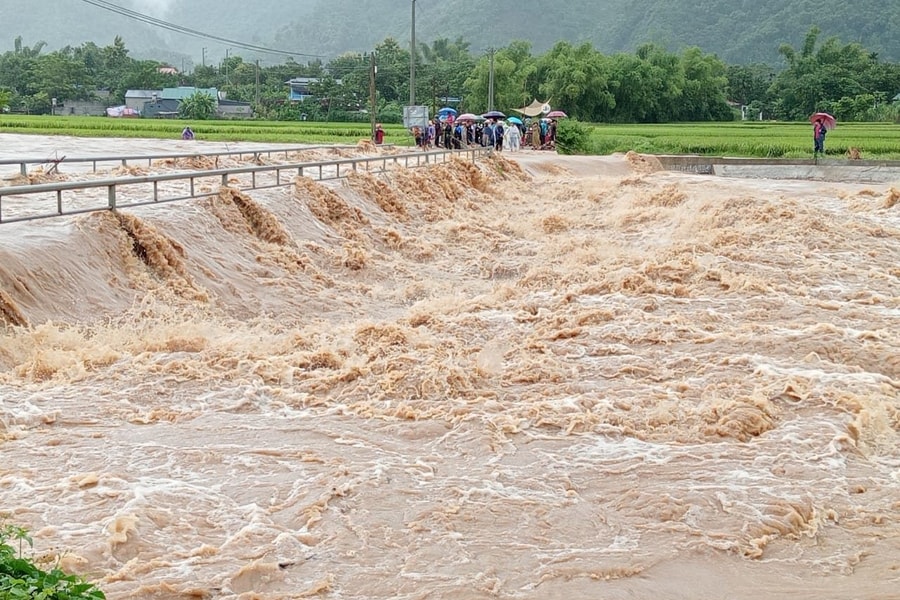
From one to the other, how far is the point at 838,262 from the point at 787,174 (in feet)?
66.4

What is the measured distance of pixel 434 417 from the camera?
7.86 m

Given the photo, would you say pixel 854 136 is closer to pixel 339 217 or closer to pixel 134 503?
pixel 339 217

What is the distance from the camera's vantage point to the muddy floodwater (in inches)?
215

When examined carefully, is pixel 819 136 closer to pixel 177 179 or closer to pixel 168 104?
pixel 177 179

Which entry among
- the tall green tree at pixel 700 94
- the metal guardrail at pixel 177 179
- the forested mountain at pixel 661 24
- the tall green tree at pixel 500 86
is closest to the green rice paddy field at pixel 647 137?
the metal guardrail at pixel 177 179

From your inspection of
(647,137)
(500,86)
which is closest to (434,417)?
(647,137)

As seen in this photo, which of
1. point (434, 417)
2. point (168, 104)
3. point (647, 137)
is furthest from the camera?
point (168, 104)

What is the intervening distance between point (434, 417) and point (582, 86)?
198 ft

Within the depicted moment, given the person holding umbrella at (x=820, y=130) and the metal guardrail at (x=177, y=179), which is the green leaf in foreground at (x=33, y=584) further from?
the person holding umbrella at (x=820, y=130)

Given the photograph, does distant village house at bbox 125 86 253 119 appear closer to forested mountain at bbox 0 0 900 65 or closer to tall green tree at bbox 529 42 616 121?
tall green tree at bbox 529 42 616 121

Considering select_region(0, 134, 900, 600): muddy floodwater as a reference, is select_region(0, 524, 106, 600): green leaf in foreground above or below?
above

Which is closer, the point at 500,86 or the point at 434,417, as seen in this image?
the point at 434,417

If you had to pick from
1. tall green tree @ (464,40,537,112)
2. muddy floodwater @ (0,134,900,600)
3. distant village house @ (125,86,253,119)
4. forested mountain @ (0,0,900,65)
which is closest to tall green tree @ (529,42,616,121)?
tall green tree @ (464,40,537,112)

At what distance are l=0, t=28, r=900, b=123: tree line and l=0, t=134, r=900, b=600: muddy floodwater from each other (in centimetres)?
4512
